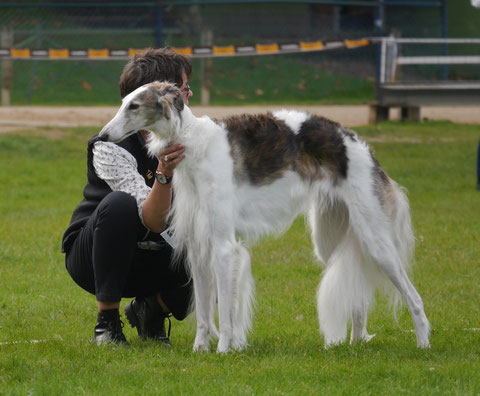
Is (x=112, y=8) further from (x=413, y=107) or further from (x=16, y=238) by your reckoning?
(x=16, y=238)

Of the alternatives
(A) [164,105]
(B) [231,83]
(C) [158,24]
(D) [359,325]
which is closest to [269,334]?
(D) [359,325]

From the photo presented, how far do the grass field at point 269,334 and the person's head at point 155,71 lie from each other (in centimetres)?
144

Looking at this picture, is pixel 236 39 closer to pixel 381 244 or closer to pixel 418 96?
pixel 418 96

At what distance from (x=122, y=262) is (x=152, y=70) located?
41.5 inches

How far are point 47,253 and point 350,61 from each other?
51.1 feet

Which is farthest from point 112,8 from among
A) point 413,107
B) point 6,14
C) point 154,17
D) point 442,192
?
point 442,192

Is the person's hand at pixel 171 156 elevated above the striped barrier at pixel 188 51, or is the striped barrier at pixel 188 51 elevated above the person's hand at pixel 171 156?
the striped barrier at pixel 188 51

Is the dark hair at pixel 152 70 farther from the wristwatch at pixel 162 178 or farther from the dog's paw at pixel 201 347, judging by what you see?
the dog's paw at pixel 201 347

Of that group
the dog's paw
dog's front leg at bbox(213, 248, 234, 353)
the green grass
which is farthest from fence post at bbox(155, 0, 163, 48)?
dog's front leg at bbox(213, 248, 234, 353)

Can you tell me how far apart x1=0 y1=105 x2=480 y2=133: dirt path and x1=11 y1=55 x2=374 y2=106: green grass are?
171cm

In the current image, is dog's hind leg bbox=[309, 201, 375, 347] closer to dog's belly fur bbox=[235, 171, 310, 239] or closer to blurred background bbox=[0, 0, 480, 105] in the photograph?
dog's belly fur bbox=[235, 171, 310, 239]

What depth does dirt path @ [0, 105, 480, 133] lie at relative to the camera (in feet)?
52.7

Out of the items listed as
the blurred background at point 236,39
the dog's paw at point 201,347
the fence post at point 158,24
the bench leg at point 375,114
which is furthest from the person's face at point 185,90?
the fence post at point 158,24

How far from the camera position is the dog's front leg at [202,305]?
4918 millimetres
